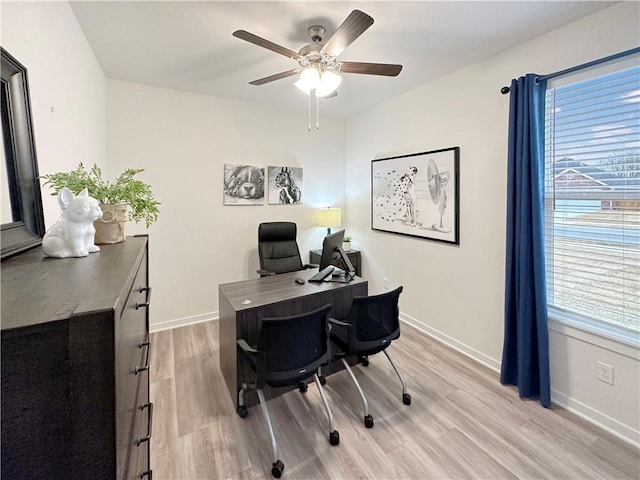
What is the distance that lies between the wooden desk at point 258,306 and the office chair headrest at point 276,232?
997 mm

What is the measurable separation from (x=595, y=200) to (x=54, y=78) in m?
3.35

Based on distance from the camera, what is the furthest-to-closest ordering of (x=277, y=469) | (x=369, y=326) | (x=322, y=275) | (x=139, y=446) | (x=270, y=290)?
(x=322, y=275) → (x=270, y=290) → (x=369, y=326) → (x=277, y=469) → (x=139, y=446)

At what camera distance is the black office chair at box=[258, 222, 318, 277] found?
3.51 meters

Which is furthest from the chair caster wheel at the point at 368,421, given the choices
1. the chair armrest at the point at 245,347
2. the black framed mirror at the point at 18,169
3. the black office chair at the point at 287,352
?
the black framed mirror at the point at 18,169

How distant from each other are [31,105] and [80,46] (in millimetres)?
1207

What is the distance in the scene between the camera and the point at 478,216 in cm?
271

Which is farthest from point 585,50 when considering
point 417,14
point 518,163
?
point 417,14

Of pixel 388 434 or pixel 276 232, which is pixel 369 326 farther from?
pixel 276 232

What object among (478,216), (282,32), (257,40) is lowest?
(478,216)

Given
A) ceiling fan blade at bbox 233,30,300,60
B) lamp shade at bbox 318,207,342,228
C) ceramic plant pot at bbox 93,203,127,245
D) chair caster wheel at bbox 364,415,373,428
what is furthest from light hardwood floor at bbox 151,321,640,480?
ceiling fan blade at bbox 233,30,300,60

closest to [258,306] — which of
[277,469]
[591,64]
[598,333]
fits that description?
[277,469]

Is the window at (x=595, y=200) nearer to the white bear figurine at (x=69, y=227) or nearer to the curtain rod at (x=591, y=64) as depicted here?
the curtain rod at (x=591, y=64)

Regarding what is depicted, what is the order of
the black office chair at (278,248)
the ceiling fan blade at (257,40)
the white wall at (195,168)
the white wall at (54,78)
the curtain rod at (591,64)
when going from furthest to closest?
the black office chair at (278,248) → the white wall at (195,168) → the curtain rod at (591,64) → the ceiling fan blade at (257,40) → the white wall at (54,78)

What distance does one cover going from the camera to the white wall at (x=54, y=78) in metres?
1.26
